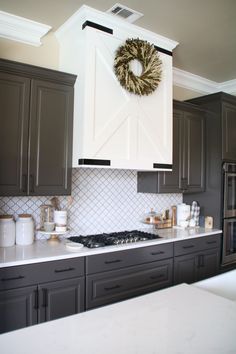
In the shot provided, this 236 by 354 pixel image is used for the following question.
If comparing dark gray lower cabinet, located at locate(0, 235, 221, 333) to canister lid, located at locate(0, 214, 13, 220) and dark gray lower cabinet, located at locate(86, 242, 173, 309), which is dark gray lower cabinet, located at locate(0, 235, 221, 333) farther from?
canister lid, located at locate(0, 214, 13, 220)

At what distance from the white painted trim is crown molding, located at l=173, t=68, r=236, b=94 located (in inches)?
32.3

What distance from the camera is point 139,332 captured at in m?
1.10

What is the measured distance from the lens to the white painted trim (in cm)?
245

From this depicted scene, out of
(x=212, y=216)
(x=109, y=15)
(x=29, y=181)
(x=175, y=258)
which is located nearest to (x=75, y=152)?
(x=29, y=181)

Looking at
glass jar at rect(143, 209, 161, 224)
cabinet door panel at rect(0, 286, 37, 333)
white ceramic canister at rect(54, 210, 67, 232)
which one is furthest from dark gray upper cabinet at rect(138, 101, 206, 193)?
cabinet door panel at rect(0, 286, 37, 333)

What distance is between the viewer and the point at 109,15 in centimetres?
250

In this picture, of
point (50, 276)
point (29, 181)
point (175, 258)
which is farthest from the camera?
point (175, 258)

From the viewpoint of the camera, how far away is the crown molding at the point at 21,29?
251 centimetres

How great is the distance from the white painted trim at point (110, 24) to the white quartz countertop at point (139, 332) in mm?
2262

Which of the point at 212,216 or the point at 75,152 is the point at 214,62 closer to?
the point at 212,216

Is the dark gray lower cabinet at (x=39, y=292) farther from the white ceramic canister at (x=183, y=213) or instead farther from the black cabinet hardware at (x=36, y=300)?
the white ceramic canister at (x=183, y=213)

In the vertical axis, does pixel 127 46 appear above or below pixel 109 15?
below

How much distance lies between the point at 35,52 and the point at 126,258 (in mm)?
2105

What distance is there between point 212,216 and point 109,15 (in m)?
2.53
